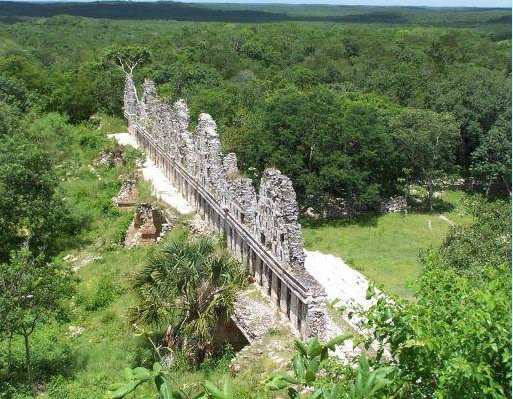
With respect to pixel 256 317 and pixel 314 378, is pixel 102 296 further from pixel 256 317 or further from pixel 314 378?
pixel 314 378

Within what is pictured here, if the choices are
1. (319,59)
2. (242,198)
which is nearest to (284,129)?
(242,198)

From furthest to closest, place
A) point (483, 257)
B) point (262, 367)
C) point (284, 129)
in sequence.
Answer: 1. point (284, 129)
2. point (483, 257)
3. point (262, 367)

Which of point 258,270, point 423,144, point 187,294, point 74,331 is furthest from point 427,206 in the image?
point 187,294

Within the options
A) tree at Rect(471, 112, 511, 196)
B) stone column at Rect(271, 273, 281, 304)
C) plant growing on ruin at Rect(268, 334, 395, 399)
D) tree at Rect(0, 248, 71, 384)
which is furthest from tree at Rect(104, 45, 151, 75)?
plant growing on ruin at Rect(268, 334, 395, 399)

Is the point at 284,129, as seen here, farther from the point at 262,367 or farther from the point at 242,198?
the point at 262,367

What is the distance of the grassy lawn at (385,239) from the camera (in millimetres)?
33656

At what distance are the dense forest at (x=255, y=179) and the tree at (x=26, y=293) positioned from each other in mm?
65

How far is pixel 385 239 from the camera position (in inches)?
1550

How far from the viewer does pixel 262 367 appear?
63.2 feet

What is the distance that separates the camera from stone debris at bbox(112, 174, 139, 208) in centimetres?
3725

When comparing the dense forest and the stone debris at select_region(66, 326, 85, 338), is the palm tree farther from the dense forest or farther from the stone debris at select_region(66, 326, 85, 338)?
the stone debris at select_region(66, 326, 85, 338)

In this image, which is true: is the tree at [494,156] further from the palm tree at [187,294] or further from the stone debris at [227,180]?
the palm tree at [187,294]

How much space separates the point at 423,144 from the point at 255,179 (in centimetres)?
1227

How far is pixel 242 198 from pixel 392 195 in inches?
843
